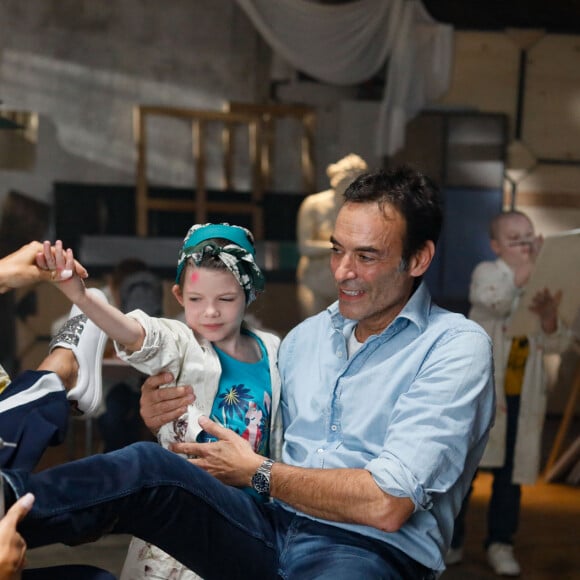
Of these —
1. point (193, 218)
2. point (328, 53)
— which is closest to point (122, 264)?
point (193, 218)

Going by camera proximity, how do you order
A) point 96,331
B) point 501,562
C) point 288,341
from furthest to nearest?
point 501,562 < point 288,341 < point 96,331

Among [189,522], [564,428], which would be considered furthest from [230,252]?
[564,428]

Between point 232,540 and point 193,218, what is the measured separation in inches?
120

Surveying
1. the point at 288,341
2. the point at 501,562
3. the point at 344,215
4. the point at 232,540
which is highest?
the point at 344,215

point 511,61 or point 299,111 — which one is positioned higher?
point 511,61

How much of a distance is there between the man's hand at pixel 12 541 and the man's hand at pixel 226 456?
1.73ft

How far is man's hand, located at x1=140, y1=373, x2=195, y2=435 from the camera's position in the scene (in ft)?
7.34

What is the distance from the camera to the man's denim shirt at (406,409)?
2.01 meters

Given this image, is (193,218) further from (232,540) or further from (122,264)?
(232,540)

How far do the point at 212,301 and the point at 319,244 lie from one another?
2.67 m

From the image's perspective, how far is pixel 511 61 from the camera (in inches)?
201

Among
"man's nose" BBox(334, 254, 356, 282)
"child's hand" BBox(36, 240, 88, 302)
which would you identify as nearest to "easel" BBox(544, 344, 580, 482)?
"man's nose" BBox(334, 254, 356, 282)

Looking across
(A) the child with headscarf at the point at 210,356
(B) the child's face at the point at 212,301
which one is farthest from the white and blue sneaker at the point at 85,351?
(B) the child's face at the point at 212,301

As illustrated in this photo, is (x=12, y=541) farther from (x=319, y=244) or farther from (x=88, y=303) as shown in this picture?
(x=319, y=244)
